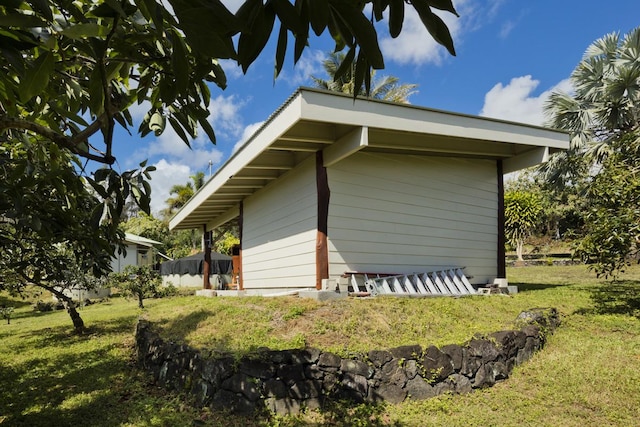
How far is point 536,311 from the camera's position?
6.41 m

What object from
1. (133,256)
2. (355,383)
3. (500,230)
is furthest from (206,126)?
(133,256)

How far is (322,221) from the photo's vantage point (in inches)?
273

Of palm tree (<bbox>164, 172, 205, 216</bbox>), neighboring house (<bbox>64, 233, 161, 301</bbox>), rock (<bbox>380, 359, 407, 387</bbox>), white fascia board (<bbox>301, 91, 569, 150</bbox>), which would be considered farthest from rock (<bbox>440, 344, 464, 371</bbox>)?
palm tree (<bbox>164, 172, 205, 216</bbox>)

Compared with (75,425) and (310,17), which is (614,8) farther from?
(75,425)

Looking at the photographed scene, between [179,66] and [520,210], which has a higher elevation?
[520,210]

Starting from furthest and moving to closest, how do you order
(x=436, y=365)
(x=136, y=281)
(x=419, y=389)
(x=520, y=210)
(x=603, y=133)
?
(x=520, y=210) → (x=603, y=133) → (x=136, y=281) → (x=436, y=365) → (x=419, y=389)

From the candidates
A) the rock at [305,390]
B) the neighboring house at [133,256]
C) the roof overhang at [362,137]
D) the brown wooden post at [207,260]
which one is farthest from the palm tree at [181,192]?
the rock at [305,390]

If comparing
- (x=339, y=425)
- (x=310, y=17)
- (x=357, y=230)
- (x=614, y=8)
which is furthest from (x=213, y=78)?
(x=614, y=8)

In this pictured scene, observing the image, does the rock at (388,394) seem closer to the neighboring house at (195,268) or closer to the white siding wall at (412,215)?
the white siding wall at (412,215)

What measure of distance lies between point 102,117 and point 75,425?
407cm

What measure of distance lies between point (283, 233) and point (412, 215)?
2.79 metres

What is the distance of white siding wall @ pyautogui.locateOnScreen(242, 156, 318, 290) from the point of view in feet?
25.1

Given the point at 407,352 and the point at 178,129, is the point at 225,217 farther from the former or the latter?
the point at 178,129

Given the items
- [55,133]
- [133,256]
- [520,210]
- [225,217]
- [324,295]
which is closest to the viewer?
[55,133]
